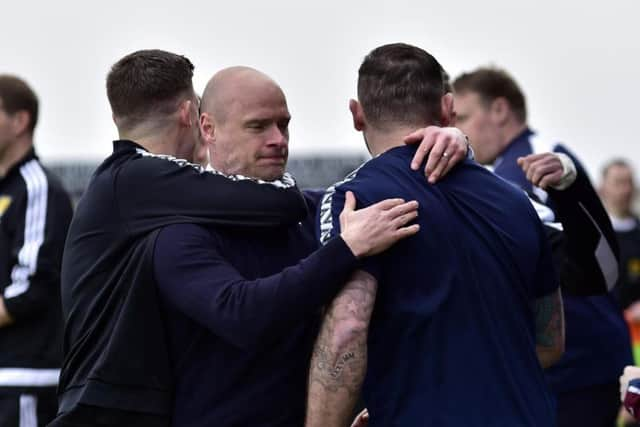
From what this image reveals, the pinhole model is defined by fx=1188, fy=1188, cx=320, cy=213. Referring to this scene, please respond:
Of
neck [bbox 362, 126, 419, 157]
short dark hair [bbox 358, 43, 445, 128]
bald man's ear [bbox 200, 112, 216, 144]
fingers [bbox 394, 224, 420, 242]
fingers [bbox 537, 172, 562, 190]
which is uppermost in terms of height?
short dark hair [bbox 358, 43, 445, 128]

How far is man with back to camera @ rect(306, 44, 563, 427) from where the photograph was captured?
285 centimetres

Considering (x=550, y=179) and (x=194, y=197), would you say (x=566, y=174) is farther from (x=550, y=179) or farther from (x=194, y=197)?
(x=194, y=197)

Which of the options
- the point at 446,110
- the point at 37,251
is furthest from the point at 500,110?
the point at 446,110

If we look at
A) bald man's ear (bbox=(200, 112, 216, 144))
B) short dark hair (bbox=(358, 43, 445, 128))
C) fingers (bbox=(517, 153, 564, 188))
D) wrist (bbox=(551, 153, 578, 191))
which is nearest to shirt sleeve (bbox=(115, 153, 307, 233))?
bald man's ear (bbox=(200, 112, 216, 144))

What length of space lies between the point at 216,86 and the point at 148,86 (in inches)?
7.9

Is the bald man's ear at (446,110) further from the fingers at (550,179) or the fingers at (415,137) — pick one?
the fingers at (550,179)

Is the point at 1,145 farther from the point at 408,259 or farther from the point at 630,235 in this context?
the point at 630,235

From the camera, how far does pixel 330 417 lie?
9.41 ft

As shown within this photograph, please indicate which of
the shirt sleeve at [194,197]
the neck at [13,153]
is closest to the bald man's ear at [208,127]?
the shirt sleeve at [194,197]

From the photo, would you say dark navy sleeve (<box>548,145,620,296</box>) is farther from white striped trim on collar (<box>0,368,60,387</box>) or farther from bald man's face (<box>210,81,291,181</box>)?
white striped trim on collar (<box>0,368,60,387</box>)

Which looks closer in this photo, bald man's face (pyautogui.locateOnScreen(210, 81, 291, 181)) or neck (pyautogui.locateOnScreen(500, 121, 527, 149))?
bald man's face (pyautogui.locateOnScreen(210, 81, 291, 181))

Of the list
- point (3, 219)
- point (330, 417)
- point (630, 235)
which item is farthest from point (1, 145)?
point (630, 235)

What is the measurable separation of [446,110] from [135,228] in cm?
87

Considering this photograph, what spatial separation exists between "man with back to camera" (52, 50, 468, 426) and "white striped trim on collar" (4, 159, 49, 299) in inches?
69.1
